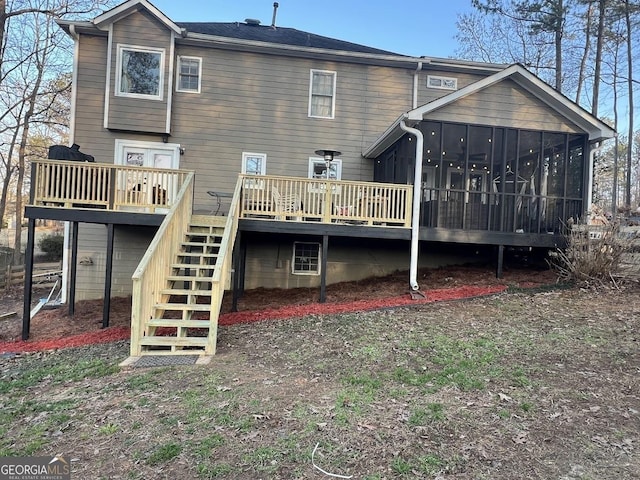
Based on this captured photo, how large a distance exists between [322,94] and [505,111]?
4775 millimetres

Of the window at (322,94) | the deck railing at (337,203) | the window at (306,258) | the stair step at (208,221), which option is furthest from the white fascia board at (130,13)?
the window at (306,258)

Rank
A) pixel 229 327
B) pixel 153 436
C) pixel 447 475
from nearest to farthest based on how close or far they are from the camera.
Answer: pixel 447 475
pixel 153 436
pixel 229 327

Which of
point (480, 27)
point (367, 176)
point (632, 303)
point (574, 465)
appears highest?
point (480, 27)

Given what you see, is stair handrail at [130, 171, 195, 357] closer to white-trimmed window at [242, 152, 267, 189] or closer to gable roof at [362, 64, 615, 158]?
white-trimmed window at [242, 152, 267, 189]

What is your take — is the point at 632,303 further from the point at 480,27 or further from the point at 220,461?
the point at 480,27

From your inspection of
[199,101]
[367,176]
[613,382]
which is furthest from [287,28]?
[613,382]

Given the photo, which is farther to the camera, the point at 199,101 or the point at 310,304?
A: the point at 199,101

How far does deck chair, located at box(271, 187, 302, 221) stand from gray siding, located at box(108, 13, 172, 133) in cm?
406

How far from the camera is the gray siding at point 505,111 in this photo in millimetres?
A: 8977

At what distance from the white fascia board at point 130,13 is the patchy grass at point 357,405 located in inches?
319

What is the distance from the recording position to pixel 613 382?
409 cm

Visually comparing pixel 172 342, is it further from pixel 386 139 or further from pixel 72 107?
pixel 72 107

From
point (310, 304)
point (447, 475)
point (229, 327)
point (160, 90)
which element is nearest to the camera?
point (447, 475)

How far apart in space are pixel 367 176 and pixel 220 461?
9.42 metres
